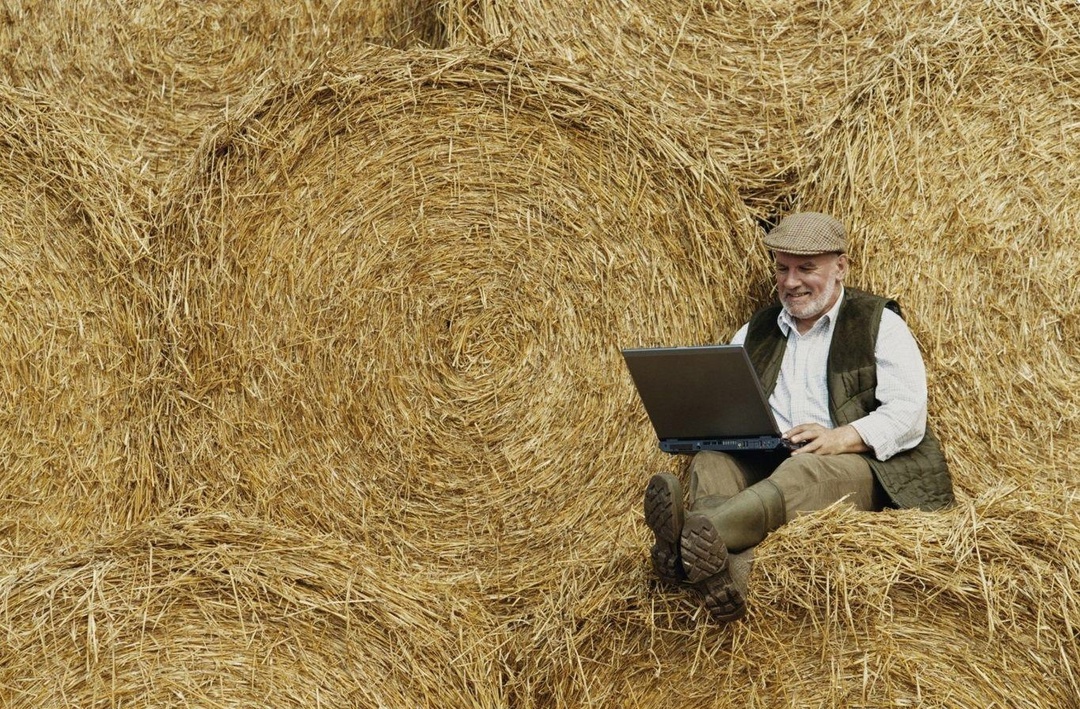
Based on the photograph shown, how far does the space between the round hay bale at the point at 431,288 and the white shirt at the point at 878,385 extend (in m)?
0.21

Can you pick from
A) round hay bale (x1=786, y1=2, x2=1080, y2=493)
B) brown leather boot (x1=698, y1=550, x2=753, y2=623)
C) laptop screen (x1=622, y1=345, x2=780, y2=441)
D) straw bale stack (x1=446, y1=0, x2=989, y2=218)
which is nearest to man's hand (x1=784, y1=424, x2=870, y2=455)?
laptop screen (x1=622, y1=345, x2=780, y2=441)

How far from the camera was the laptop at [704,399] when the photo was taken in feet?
10.1

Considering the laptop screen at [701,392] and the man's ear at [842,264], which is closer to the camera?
the laptop screen at [701,392]

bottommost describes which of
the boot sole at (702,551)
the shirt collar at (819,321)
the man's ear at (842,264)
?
the boot sole at (702,551)

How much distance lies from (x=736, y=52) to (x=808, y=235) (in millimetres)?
659

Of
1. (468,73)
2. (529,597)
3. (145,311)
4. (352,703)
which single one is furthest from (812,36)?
(352,703)

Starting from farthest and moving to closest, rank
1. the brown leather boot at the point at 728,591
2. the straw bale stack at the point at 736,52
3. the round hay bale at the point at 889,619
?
1. the straw bale stack at the point at 736,52
2. the brown leather boot at the point at 728,591
3. the round hay bale at the point at 889,619

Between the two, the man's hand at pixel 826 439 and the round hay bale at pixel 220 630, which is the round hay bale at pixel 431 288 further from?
the round hay bale at pixel 220 630

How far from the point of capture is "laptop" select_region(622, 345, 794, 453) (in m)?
3.07

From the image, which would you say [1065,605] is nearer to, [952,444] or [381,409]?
[952,444]

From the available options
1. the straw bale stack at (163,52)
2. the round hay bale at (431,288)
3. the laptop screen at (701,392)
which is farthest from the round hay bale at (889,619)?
the straw bale stack at (163,52)

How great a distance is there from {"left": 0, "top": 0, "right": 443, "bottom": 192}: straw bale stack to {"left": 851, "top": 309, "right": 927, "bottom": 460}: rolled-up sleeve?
1600mm

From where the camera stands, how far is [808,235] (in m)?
3.52

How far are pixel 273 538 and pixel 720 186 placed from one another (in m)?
1.46
